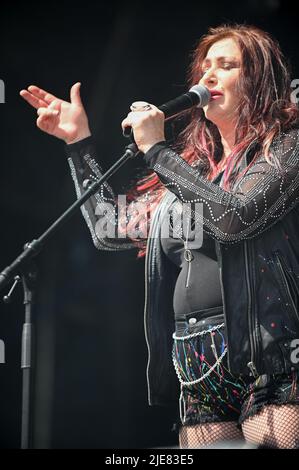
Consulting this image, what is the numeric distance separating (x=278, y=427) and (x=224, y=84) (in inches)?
36.7

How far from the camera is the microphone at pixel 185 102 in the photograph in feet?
6.01

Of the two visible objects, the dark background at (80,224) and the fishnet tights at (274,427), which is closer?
the fishnet tights at (274,427)

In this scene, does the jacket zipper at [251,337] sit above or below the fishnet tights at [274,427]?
above

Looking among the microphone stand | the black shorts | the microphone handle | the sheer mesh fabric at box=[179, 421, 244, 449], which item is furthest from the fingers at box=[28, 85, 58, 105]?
the sheer mesh fabric at box=[179, 421, 244, 449]

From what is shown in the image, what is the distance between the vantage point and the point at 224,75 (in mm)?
2072

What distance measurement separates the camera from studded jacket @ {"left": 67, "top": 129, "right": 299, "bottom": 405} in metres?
1.76

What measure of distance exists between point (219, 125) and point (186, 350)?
655mm

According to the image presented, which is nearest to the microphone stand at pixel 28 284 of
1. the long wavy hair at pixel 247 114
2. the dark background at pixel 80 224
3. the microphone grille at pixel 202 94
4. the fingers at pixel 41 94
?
the microphone grille at pixel 202 94

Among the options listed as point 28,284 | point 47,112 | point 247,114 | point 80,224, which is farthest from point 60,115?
point 80,224

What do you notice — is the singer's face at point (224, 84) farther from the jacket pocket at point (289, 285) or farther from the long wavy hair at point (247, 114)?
the jacket pocket at point (289, 285)

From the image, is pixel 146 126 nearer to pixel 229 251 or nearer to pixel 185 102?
pixel 185 102

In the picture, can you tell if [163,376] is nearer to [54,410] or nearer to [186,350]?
[186,350]

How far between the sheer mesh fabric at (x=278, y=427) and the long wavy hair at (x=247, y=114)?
58 cm
